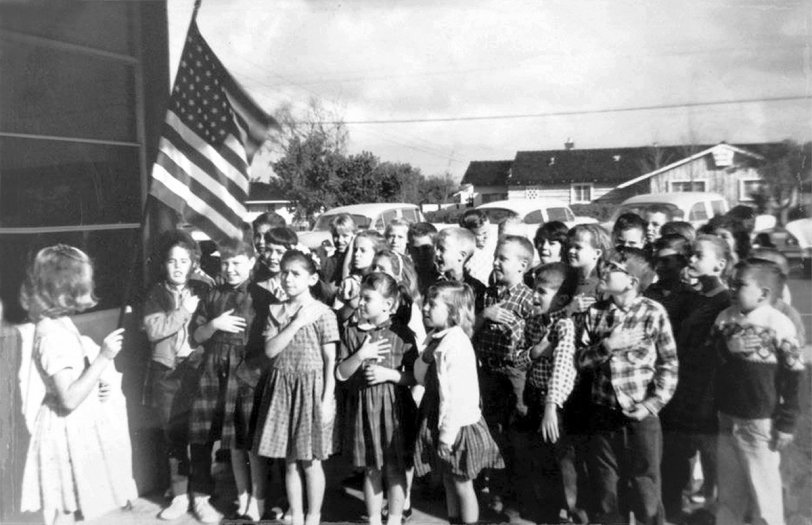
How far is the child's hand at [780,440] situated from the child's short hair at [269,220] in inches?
100

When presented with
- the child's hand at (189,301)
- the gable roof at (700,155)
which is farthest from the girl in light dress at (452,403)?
the child's hand at (189,301)

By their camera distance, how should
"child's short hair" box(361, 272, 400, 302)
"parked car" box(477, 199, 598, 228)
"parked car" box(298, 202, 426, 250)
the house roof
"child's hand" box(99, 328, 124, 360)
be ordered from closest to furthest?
"child's short hair" box(361, 272, 400, 302) < "child's hand" box(99, 328, 124, 360) < "parked car" box(477, 199, 598, 228) < the house roof < "parked car" box(298, 202, 426, 250)

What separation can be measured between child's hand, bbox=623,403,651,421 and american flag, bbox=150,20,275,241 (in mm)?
2073

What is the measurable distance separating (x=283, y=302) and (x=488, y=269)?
134 cm

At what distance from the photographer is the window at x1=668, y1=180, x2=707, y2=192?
140 inches

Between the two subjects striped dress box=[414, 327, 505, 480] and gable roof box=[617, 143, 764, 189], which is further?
gable roof box=[617, 143, 764, 189]

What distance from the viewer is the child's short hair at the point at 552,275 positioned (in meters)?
3.23

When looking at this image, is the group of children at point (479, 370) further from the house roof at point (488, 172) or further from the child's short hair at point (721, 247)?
the house roof at point (488, 172)

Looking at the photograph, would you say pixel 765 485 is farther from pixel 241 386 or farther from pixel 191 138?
pixel 191 138

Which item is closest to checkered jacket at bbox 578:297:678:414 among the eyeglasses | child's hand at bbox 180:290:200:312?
the eyeglasses

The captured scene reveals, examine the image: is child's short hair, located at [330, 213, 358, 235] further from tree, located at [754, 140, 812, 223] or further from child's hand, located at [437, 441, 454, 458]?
tree, located at [754, 140, 812, 223]

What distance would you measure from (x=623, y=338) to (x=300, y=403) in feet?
4.89

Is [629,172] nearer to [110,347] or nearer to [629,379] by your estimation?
[629,379]

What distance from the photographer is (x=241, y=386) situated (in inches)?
144
